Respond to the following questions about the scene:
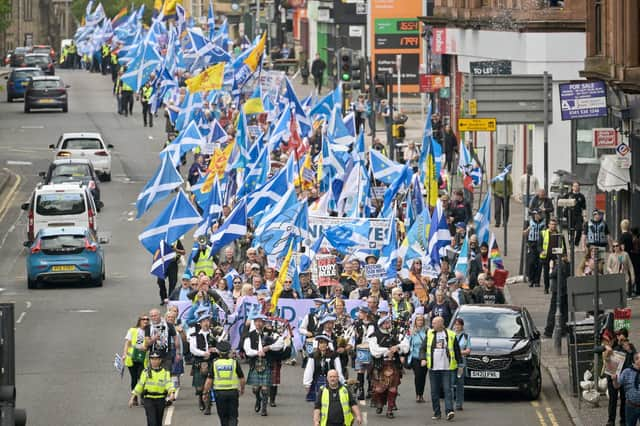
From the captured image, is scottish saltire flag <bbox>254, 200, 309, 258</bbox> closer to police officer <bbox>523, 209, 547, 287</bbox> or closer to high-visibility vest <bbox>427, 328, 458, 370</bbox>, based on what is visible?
police officer <bbox>523, 209, 547, 287</bbox>

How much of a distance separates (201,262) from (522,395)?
8.36 metres

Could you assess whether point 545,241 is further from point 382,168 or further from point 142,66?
point 142,66

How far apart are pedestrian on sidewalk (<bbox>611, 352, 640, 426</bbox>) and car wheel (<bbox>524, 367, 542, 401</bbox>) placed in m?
3.42

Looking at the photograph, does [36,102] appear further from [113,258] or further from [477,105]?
[477,105]

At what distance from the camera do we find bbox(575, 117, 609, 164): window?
46.1m

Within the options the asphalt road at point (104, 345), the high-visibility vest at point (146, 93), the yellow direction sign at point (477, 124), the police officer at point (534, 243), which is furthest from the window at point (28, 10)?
the police officer at point (534, 243)

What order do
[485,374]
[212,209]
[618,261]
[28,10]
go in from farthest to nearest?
[28,10], [212,209], [618,261], [485,374]

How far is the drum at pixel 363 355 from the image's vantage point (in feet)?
88.8

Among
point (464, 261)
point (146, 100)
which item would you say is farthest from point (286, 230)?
point (146, 100)

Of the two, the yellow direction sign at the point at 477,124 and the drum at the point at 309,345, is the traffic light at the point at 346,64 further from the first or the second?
the drum at the point at 309,345

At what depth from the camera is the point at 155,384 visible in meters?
23.4

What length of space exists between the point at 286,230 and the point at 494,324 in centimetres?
637

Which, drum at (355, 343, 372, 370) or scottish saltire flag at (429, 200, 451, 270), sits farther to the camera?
scottish saltire flag at (429, 200, 451, 270)

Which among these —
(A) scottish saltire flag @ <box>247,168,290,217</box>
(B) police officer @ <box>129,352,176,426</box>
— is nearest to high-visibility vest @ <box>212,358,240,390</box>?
(B) police officer @ <box>129,352,176,426</box>
